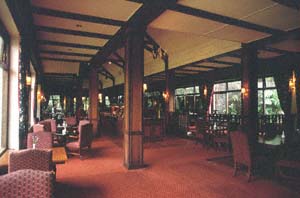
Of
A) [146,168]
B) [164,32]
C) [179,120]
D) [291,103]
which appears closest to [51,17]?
[146,168]

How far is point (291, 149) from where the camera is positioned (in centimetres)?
432

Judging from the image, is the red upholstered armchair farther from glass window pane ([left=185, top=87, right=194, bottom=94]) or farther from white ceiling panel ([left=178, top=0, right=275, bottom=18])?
glass window pane ([left=185, top=87, right=194, bottom=94])

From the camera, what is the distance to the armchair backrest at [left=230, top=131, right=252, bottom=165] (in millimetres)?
4410

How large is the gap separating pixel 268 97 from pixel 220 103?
326 cm

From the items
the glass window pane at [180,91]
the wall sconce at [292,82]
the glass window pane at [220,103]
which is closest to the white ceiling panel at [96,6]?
the wall sconce at [292,82]

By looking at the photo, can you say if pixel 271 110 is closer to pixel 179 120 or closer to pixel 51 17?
pixel 179 120

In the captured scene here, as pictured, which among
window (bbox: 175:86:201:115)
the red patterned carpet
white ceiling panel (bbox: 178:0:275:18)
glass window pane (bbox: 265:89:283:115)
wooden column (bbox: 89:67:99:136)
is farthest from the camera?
window (bbox: 175:86:201:115)

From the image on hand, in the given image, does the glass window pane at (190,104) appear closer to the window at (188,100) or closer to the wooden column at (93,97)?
the window at (188,100)

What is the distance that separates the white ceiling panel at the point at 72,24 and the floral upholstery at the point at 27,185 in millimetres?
4579

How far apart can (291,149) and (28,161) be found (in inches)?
170

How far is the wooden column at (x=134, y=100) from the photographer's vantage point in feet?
17.6

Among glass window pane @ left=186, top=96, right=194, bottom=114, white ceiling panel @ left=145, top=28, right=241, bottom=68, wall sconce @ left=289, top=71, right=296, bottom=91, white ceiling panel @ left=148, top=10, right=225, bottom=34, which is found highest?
white ceiling panel @ left=145, top=28, right=241, bottom=68

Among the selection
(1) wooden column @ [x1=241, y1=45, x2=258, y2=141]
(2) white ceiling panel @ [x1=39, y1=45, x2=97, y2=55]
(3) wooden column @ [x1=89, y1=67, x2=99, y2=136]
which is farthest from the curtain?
(2) white ceiling panel @ [x1=39, y1=45, x2=97, y2=55]

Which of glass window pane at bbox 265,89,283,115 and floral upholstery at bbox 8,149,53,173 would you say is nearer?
floral upholstery at bbox 8,149,53,173
